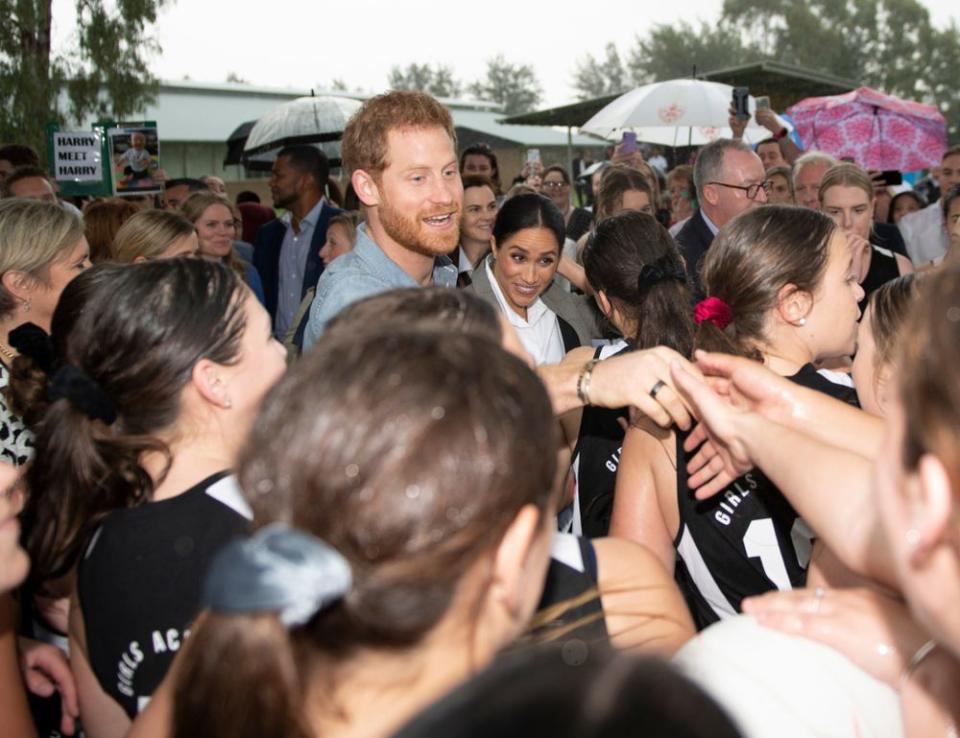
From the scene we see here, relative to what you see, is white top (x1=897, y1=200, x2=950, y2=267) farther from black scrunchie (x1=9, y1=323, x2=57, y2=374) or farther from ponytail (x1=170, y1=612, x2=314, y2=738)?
ponytail (x1=170, y1=612, x2=314, y2=738)

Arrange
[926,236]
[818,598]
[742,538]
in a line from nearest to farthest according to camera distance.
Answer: [818,598] → [742,538] → [926,236]

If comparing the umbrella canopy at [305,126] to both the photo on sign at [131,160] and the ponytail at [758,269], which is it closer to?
the photo on sign at [131,160]

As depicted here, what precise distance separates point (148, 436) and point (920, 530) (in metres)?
1.62

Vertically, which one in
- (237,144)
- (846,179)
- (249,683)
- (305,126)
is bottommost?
(249,683)

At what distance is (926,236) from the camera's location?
788 cm

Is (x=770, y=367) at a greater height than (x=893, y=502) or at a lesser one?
lesser

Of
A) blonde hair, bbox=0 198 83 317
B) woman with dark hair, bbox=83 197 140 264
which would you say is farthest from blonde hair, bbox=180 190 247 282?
blonde hair, bbox=0 198 83 317

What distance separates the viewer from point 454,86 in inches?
4082

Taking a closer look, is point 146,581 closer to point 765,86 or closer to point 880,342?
point 880,342

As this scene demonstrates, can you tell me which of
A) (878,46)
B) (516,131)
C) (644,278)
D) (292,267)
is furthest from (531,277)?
(878,46)

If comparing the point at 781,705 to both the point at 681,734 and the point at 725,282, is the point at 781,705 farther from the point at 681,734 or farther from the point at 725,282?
the point at 725,282

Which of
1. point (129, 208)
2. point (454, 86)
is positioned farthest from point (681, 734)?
point (454, 86)

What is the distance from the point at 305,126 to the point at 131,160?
2.11 metres

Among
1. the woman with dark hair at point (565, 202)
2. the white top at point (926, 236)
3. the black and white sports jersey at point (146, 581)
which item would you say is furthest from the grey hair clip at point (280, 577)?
the white top at point (926, 236)
